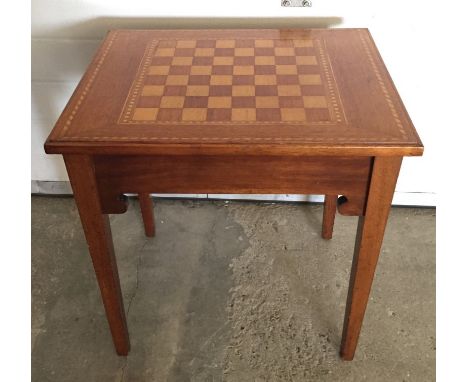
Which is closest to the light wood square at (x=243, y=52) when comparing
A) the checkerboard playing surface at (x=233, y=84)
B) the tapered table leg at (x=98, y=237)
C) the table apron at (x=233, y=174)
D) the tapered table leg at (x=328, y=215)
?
the checkerboard playing surface at (x=233, y=84)

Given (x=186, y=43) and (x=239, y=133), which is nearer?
(x=239, y=133)

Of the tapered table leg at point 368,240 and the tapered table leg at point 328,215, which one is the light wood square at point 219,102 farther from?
the tapered table leg at point 328,215

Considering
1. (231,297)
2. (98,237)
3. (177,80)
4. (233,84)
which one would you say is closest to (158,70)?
(177,80)

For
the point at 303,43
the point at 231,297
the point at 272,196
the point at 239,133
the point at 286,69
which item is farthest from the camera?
the point at 272,196

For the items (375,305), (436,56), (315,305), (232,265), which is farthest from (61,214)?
(436,56)

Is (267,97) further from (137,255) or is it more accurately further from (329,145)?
(137,255)

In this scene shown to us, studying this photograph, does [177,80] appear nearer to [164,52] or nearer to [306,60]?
[164,52]

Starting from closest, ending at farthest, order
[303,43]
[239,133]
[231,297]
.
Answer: [239,133], [303,43], [231,297]

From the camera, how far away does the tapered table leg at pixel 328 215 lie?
155 cm

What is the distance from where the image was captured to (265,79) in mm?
1061

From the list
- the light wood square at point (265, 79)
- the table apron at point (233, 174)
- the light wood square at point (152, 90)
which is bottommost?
the table apron at point (233, 174)

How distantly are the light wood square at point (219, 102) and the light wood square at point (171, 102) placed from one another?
0.06 meters

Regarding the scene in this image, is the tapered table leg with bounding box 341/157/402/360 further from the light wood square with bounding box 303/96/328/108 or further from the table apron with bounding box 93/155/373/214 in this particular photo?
the light wood square with bounding box 303/96/328/108

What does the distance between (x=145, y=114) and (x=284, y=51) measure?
42 cm
